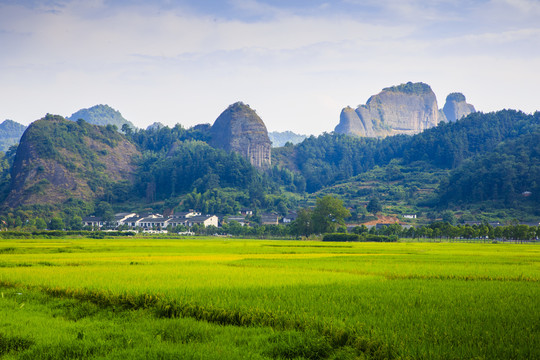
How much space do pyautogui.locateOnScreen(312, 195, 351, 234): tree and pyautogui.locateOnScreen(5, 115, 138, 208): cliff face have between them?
78.8 metres

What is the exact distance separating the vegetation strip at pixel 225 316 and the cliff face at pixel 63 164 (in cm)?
12720

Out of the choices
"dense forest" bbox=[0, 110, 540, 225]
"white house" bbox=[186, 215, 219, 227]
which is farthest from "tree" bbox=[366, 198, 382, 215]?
"white house" bbox=[186, 215, 219, 227]

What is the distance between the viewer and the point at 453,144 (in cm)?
17862

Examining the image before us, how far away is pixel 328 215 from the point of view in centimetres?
9044

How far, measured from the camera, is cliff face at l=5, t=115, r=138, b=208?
13925 centimetres

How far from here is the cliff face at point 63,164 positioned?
457 ft

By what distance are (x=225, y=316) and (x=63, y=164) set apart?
15088 centimetres

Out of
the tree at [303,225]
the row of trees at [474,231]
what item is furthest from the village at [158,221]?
the row of trees at [474,231]

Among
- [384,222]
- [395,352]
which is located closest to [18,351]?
[395,352]

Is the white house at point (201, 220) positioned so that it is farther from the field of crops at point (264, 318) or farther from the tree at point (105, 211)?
the field of crops at point (264, 318)

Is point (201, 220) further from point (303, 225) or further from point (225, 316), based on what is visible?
point (225, 316)

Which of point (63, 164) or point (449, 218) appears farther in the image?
point (63, 164)

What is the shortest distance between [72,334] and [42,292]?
6126 millimetres

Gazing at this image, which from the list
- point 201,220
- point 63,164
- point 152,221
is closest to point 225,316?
point 201,220
